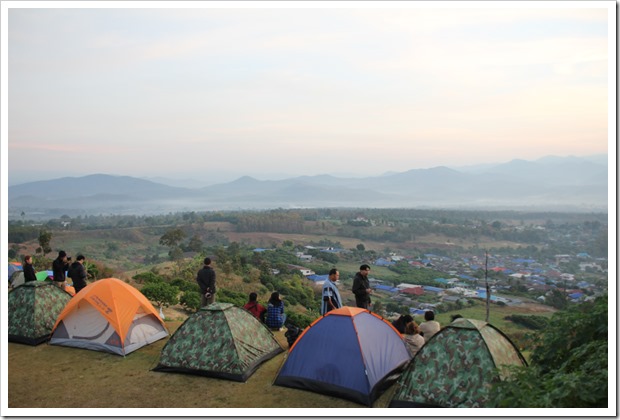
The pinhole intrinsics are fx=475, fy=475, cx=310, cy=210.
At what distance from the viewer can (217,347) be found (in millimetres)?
7352

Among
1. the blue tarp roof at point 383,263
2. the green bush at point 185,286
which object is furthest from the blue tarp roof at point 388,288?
the green bush at point 185,286

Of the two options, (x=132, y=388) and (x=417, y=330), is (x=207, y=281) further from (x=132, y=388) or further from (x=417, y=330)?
(x=417, y=330)

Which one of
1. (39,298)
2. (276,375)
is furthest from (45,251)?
(276,375)

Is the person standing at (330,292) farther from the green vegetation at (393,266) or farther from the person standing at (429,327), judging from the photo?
the green vegetation at (393,266)

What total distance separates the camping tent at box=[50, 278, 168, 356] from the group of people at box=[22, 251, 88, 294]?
1271 mm

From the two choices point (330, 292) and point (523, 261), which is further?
point (523, 261)

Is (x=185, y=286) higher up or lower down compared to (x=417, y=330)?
lower down

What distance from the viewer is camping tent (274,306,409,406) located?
20.8ft

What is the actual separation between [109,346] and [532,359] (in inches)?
264

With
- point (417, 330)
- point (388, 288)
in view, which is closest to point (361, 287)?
point (417, 330)

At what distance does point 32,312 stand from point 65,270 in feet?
5.36

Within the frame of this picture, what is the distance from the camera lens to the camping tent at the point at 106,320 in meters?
8.31

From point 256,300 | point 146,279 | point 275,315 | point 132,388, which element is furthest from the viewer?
point 146,279

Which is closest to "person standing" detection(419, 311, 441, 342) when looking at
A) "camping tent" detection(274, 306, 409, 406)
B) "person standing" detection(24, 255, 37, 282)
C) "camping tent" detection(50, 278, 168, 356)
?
"camping tent" detection(274, 306, 409, 406)
